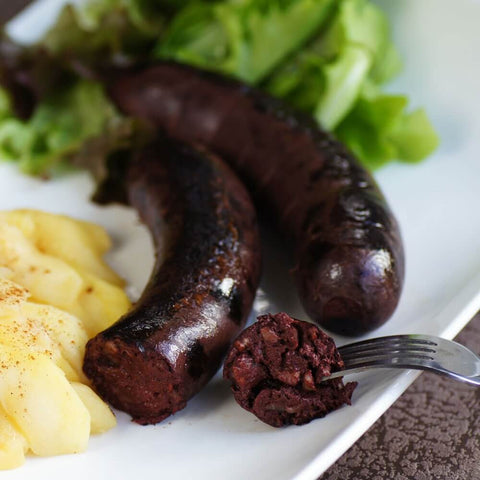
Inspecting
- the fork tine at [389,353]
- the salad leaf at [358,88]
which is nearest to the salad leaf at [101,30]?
the salad leaf at [358,88]

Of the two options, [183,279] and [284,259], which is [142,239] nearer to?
[284,259]

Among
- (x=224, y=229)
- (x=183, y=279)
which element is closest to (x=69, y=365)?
(x=183, y=279)

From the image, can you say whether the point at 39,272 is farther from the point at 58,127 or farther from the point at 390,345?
the point at 58,127

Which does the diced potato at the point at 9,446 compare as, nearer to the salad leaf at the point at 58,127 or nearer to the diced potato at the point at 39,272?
the diced potato at the point at 39,272

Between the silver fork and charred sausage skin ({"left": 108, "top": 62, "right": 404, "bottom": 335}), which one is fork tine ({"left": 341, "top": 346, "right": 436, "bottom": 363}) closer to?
the silver fork

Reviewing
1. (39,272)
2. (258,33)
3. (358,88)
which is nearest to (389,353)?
(39,272)
